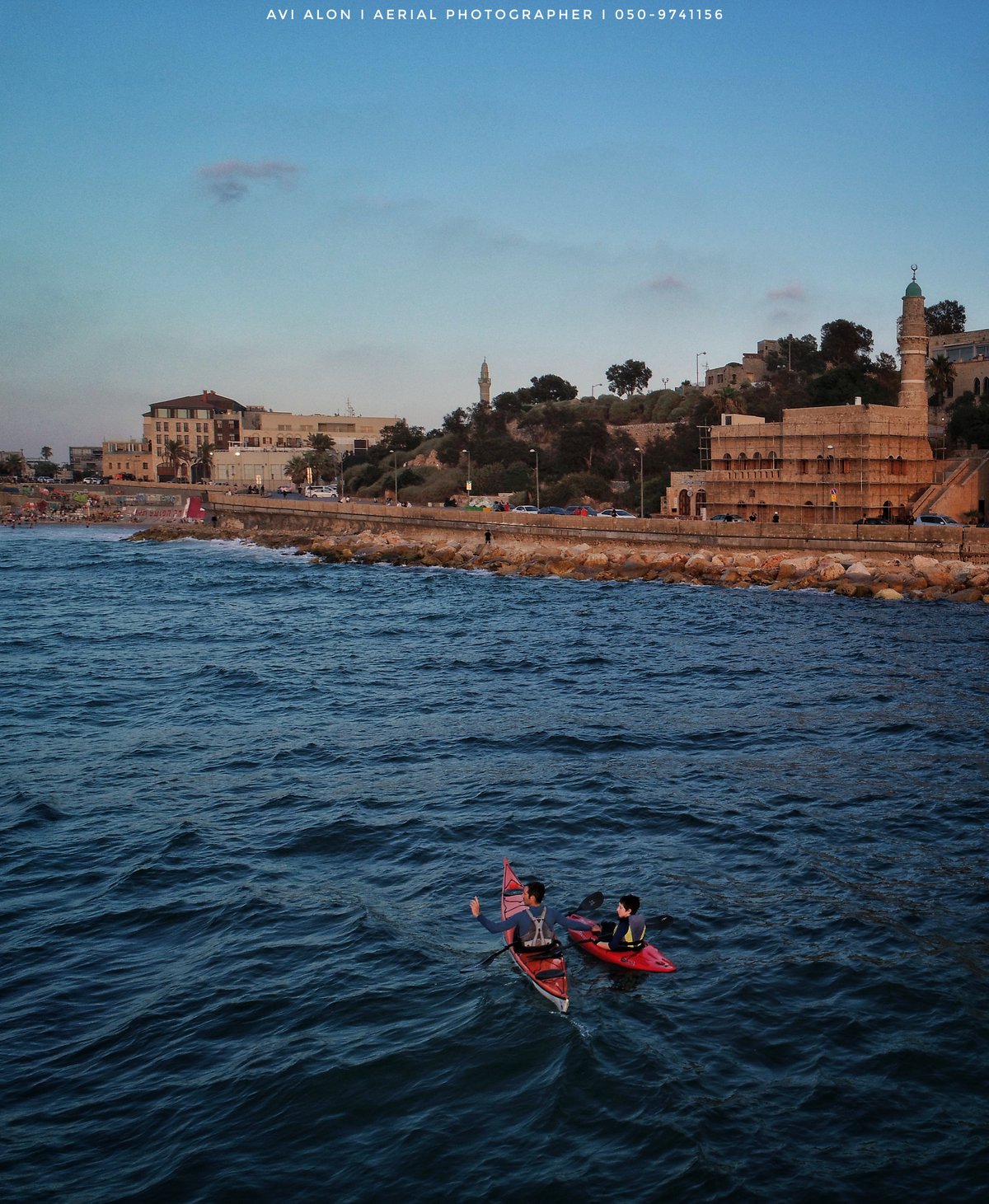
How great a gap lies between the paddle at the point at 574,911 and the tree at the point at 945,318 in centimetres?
10357

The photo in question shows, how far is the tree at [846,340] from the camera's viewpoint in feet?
390

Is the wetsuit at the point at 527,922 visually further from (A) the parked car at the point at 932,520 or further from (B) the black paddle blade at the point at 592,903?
(A) the parked car at the point at 932,520

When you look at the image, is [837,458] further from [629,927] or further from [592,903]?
[629,927]

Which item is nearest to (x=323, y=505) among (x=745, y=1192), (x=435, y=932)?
(x=435, y=932)

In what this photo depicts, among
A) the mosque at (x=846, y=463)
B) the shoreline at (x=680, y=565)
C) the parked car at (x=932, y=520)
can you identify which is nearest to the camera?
the shoreline at (x=680, y=565)

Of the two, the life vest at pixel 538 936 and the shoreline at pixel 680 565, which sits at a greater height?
the shoreline at pixel 680 565

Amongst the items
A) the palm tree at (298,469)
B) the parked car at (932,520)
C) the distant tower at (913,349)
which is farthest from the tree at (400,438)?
the parked car at (932,520)

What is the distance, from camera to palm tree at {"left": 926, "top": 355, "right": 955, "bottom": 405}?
92.2m

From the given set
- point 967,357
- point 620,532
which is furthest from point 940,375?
point 620,532

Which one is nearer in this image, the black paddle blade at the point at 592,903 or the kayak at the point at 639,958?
the kayak at the point at 639,958

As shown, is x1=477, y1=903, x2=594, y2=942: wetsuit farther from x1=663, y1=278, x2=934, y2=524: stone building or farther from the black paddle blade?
x1=663, y1=278, x2=934, y2=524: stone building

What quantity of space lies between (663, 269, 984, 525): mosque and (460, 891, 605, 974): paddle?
2028 inches

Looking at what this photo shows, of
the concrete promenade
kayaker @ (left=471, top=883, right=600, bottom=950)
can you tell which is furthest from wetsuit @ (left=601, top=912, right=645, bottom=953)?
the concrete promenade

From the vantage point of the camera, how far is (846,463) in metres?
65.9
